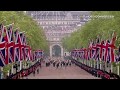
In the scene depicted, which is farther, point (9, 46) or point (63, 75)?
point (63, 75)

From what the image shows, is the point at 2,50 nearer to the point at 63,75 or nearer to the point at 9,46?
the point at 9,46

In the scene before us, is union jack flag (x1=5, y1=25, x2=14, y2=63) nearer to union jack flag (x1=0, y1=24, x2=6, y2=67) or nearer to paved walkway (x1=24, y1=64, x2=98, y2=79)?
union jack flag (x1=0, y1=24, x2=6, y2=67)

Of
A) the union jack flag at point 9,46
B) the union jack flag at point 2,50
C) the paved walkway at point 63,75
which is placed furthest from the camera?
the paved walkway at point 63,75

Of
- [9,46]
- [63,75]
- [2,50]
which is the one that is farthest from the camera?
[63,75]

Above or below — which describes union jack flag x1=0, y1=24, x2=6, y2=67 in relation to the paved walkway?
above

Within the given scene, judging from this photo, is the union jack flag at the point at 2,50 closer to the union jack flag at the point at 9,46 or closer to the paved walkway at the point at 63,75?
the union jack flag at the point at 9,46

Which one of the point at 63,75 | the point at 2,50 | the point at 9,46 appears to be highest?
the point at 9,46

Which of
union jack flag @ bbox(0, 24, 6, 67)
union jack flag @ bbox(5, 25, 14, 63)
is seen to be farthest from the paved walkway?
union jack flag @ bbox(0, 24, 6, 67)

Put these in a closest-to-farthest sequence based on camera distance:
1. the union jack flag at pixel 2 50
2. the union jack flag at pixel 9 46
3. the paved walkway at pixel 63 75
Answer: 1. the union jack flag at pixel 2 50
2. the union jack flag at pixel 9 46
3. the paved walkway at pixel 63 75

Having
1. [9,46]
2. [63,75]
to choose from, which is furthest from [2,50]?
[63,75]

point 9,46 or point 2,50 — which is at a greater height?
point 9,46

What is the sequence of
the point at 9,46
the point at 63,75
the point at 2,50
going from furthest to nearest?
the point at 63,75, the point at 9,46, the point at 2,50

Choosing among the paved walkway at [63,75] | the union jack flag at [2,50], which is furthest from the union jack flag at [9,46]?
the paved walkway at [63,75]
